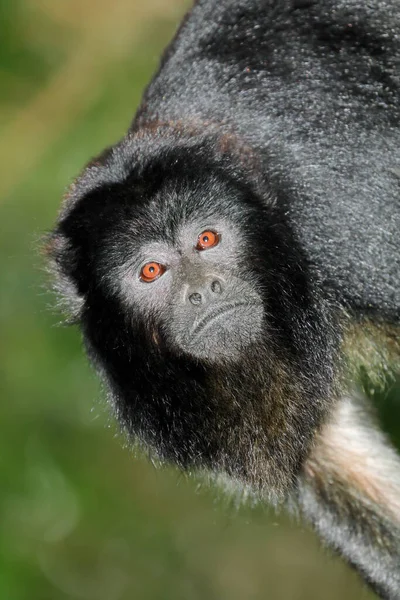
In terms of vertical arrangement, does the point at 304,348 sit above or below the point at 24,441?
above

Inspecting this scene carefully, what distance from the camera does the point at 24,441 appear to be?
23.8 ft

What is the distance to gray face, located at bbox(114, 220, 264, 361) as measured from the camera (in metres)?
3.10

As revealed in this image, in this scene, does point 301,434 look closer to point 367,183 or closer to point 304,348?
point 304,348

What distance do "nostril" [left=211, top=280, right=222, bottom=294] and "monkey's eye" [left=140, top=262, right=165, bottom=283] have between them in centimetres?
20

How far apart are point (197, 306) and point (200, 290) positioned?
0.06m

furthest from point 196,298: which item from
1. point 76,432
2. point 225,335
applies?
point 76,432

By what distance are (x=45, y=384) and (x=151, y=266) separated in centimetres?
430

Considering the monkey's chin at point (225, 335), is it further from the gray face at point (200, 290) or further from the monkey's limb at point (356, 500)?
the monkey's limb at point (356, 500)

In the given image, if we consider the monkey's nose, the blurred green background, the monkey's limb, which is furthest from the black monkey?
the blurred green background

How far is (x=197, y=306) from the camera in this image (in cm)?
310

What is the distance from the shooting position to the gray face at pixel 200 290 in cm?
310

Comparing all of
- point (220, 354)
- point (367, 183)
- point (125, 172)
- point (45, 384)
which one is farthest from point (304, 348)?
point (45, 384)

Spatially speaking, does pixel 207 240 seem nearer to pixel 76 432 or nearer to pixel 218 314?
pixel 218 314

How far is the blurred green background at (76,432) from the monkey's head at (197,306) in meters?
3.69
